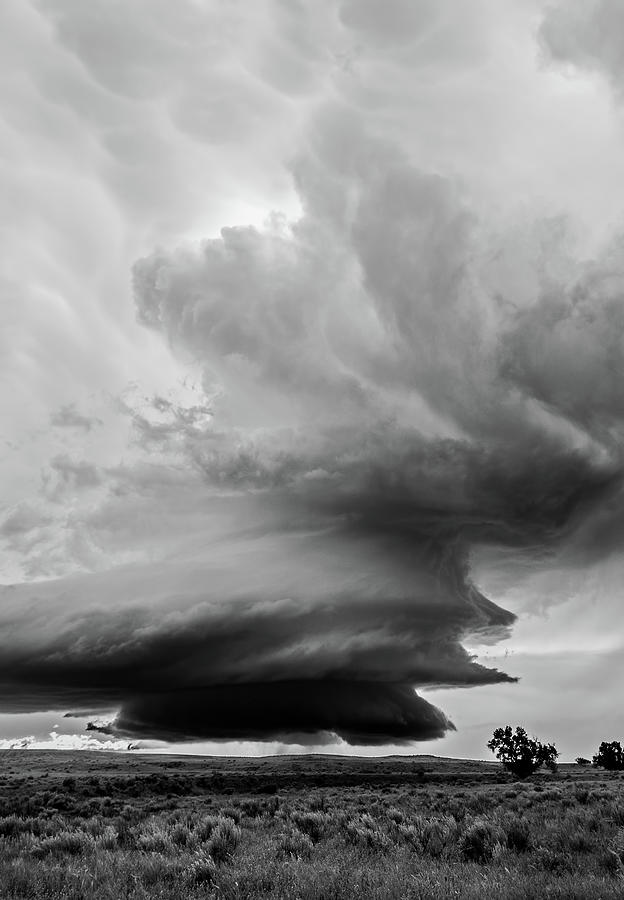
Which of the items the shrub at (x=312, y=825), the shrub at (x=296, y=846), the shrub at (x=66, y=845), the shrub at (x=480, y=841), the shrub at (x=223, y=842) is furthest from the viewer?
the shrub at (x=312, y=825)

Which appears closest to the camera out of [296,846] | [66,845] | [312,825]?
[296,846]

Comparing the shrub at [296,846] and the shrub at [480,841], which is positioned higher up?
the shrub at [480,841]

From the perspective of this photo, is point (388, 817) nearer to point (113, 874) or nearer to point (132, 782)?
point (113, 874)

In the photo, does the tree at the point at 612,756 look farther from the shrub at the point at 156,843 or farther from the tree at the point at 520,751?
the shrub at the point at 156,843

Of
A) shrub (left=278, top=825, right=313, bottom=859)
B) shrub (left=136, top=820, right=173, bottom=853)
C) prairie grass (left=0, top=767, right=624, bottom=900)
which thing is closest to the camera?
prairie grass (left=0, top=767, right=624, bottom=900)

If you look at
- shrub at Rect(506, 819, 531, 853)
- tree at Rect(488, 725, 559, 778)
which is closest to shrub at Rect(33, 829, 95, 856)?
shrub at Rect(506, 819, 531, 853)

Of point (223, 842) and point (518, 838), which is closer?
point (518, 838)

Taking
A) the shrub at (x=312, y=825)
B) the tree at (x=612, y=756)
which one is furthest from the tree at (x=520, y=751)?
the shrub at (x=312, y=825)

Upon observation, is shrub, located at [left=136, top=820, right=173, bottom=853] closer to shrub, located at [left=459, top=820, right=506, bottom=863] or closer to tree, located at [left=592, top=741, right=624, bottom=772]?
shrub, located at [left=459, top=820, right=506, bottom=863]

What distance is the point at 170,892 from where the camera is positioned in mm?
10602

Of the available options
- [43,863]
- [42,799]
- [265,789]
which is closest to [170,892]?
[43,863]

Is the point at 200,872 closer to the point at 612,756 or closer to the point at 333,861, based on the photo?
the point at 333,861

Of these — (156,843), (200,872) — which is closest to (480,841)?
(200,872)

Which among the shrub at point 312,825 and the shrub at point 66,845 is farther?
the shrub at point 312,825
